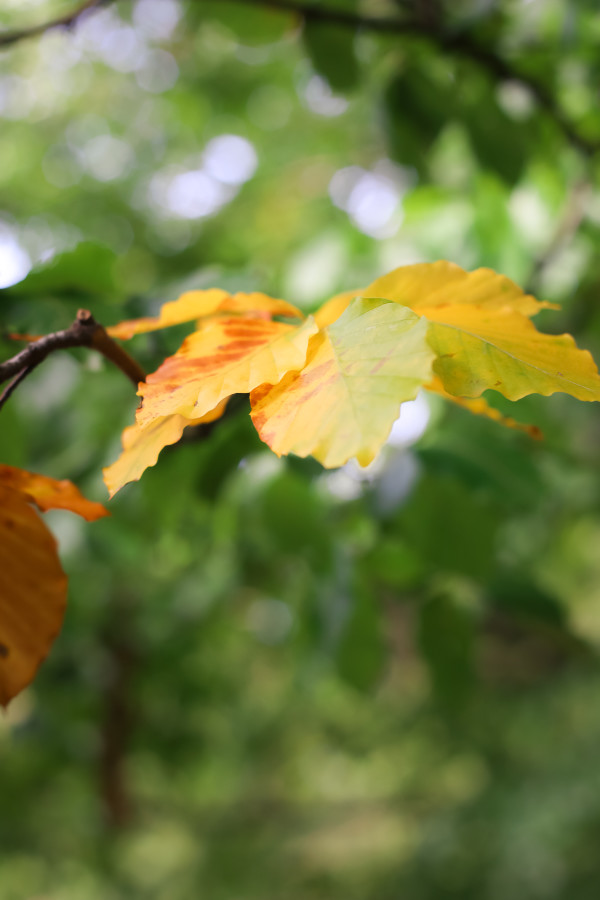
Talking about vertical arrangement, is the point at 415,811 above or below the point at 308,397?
below

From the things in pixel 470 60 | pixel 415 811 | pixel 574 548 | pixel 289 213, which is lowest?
pixel 415 811

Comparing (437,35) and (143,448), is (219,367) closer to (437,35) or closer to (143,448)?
(143,448)

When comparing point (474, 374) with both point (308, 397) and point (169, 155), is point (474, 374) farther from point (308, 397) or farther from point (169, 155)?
point (169, 155)

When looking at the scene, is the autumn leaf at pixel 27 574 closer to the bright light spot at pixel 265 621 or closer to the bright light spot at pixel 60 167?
the bright light spot at pixel 60 167

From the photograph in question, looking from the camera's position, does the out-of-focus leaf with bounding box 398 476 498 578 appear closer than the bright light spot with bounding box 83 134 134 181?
Yes

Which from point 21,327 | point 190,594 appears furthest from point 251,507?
point 190,594

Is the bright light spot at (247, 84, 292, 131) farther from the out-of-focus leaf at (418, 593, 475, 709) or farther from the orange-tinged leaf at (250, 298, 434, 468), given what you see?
the orange-tinged leaf at (250, 298, 434, 468)

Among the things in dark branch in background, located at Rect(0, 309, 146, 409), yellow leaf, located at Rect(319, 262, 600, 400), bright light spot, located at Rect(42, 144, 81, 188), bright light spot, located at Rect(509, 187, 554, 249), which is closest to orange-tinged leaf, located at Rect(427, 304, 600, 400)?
yellow leaf, located at Rect(319, 262, 600, 400)
